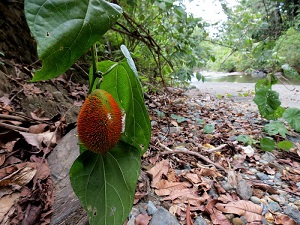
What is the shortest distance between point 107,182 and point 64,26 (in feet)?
1.12

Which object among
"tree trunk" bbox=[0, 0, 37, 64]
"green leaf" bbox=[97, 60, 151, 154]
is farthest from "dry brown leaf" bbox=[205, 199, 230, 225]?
"tree trunk" bbox=[0, 0, 37, 64]

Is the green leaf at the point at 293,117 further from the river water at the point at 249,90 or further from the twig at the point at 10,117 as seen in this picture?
the twig at the point at 10,117

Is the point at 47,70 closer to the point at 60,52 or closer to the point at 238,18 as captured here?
the point at 60,52

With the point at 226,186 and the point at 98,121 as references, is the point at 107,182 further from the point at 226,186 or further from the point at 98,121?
the point at 226,186

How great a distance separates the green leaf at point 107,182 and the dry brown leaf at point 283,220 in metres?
0.72

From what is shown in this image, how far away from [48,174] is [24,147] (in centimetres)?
20

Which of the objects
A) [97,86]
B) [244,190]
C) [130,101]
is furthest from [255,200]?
[97,86]

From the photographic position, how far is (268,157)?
4.82ft

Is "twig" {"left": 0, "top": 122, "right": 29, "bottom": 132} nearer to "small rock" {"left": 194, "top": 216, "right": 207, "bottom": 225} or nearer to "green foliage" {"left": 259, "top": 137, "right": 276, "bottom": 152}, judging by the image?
"small rock" {"left": 194, "top": 216, "right": 207, "bottom": 225}

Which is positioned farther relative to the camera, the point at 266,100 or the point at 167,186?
the point at 266,100

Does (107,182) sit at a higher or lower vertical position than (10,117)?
higher

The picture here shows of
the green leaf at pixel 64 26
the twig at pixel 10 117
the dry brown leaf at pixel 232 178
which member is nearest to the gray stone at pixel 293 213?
the dry brown leaf at pixel 232 178

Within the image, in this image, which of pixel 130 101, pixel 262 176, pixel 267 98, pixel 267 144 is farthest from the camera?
pixel 267 98

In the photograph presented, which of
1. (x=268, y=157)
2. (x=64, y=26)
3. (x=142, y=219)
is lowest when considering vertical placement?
(x=268, y=157)
